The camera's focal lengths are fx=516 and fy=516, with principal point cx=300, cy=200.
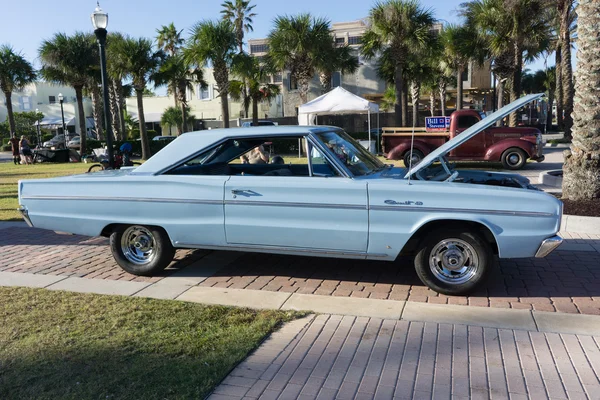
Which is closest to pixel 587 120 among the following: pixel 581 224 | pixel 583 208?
pixel 583 208

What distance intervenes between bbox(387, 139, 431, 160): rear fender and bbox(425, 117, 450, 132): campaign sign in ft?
2.98

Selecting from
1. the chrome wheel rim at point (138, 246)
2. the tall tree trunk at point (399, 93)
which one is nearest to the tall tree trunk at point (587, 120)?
the chrome wheel rim at point (138, 246)

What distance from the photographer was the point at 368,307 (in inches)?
184

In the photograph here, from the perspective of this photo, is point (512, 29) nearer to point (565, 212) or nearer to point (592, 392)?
point (565, 212)

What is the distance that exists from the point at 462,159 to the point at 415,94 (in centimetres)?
1954

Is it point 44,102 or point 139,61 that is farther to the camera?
point 44,102

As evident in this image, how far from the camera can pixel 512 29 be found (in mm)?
22812

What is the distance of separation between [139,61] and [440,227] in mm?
24995

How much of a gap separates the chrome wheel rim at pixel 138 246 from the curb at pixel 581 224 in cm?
Answer: 552

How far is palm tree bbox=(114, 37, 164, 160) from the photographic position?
26.4 meters

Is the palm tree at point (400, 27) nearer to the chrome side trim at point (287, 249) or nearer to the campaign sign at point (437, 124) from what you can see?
the campaign sign at point (437, 124)

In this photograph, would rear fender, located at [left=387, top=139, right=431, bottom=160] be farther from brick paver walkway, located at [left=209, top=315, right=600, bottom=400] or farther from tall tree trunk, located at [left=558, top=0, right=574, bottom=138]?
tall tree trunk, located at [left=558, top=0, right=574, bottom=138]

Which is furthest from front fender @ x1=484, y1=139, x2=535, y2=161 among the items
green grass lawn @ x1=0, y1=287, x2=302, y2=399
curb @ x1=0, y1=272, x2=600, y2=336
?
green grass lawn @ x1=0, y1=287, x2=302, y2=399

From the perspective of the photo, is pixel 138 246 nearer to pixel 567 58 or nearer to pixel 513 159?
pixel 513 159
